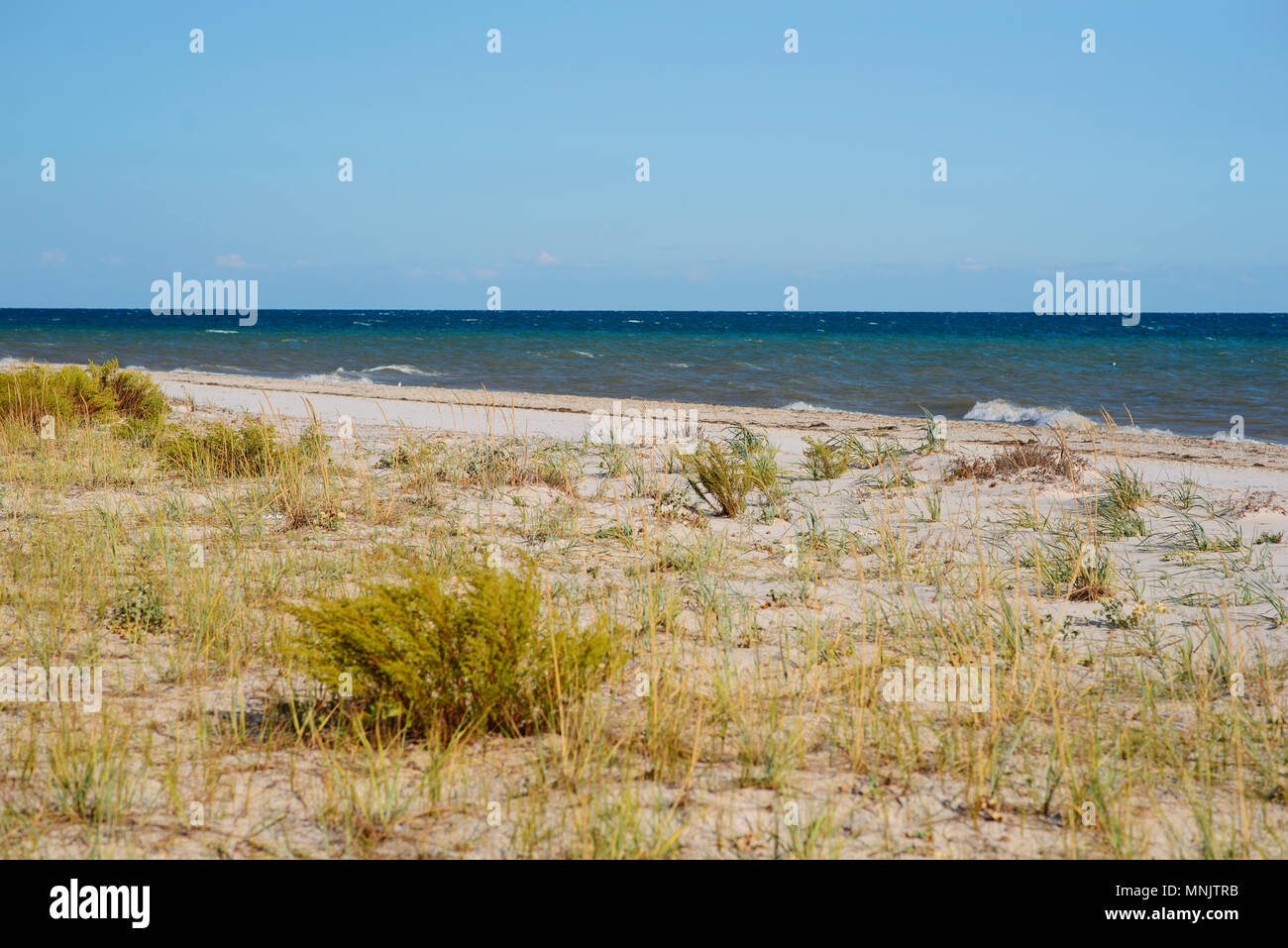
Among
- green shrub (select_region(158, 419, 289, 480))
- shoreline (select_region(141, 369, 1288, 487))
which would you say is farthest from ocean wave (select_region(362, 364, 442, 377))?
green shrub (select_region(158, 419, 289, 480))

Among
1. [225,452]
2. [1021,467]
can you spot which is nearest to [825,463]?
[1021,467]

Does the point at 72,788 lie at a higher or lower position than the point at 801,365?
lower

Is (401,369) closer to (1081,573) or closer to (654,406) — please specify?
(654,406)

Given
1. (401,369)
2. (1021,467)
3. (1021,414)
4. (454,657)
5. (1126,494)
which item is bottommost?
(454,657)

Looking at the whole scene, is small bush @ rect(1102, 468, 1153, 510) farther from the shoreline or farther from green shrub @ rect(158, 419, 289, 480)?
green shrub @ rect(158, 419, 289, 480)

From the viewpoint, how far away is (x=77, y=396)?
29.9ft

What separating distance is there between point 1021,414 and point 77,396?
13238 mm

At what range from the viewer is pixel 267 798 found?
2324mm

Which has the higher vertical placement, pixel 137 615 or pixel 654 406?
pixel 654 406

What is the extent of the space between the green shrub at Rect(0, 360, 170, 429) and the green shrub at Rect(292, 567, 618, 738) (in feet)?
22.0
